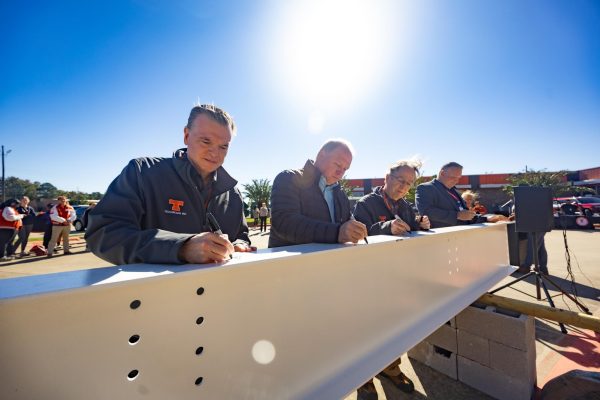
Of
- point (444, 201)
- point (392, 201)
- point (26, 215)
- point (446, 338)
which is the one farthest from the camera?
point (26, 215)

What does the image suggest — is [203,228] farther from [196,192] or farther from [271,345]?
[271,345]

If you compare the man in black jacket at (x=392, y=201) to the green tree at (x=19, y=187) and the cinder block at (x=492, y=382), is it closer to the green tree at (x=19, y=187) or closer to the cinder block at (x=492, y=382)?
the cinder block at (x=492, y=382)

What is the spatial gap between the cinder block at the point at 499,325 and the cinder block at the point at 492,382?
0.26 meters

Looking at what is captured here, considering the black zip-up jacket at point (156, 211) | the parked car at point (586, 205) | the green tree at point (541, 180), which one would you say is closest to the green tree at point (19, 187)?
the black zip-up jacket at point (156, 211)

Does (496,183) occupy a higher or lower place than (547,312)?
higher

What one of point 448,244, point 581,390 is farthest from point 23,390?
point 581,390

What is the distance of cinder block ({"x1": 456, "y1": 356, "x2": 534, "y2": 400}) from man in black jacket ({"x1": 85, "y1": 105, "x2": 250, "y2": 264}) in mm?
2320

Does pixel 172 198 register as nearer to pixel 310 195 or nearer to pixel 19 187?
pixel 310 195

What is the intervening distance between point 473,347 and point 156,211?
2.78 metres

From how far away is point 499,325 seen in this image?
7.50ft

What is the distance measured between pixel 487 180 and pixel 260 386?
36846mm

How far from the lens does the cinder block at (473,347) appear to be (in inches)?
92.1

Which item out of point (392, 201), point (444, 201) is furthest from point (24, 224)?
point (444, 201)

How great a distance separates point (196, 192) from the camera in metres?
1.67
